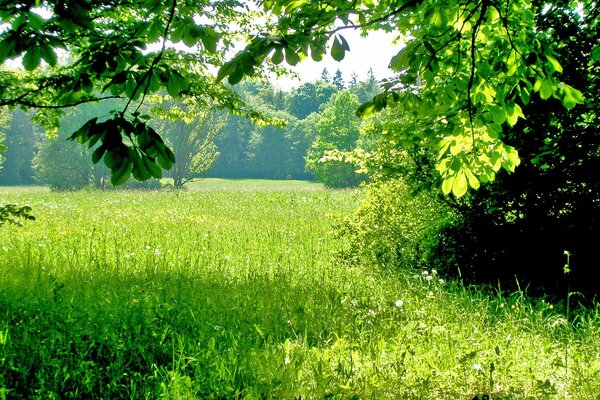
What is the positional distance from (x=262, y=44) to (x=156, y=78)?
0.48 m

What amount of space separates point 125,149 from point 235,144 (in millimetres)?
84784

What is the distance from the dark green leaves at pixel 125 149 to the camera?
158cm

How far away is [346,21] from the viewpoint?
211 centimetres

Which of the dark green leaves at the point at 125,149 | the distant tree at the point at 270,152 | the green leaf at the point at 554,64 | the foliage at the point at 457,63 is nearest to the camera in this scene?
the dark green leaves at the point at 125,149

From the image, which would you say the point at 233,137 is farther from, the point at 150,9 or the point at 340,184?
the point at 150,9

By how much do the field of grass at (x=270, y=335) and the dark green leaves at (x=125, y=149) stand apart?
6.40 ft

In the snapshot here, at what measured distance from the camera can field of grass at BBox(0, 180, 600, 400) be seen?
325 cm

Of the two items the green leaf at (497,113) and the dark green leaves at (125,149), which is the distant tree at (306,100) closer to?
the green leaf at (497,113)

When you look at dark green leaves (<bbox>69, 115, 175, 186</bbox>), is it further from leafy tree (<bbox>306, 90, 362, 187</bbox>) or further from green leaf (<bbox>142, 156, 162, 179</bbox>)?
leafy tree (<bbox>306, 90, 362, 187</bbox>)

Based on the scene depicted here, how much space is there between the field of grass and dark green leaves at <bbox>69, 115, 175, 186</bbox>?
1952 mm

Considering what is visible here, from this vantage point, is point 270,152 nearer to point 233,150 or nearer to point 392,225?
point 233,150

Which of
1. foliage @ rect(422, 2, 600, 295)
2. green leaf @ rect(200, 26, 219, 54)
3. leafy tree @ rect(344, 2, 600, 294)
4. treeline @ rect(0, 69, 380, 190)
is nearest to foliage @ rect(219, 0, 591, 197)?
green leaf @ rect(200, 26, 219, 54)

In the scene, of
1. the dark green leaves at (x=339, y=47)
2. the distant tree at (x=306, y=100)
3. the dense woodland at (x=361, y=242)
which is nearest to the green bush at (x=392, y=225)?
the dense woodland at (x=361, y=242)

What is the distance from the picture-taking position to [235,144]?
84.9 meters
